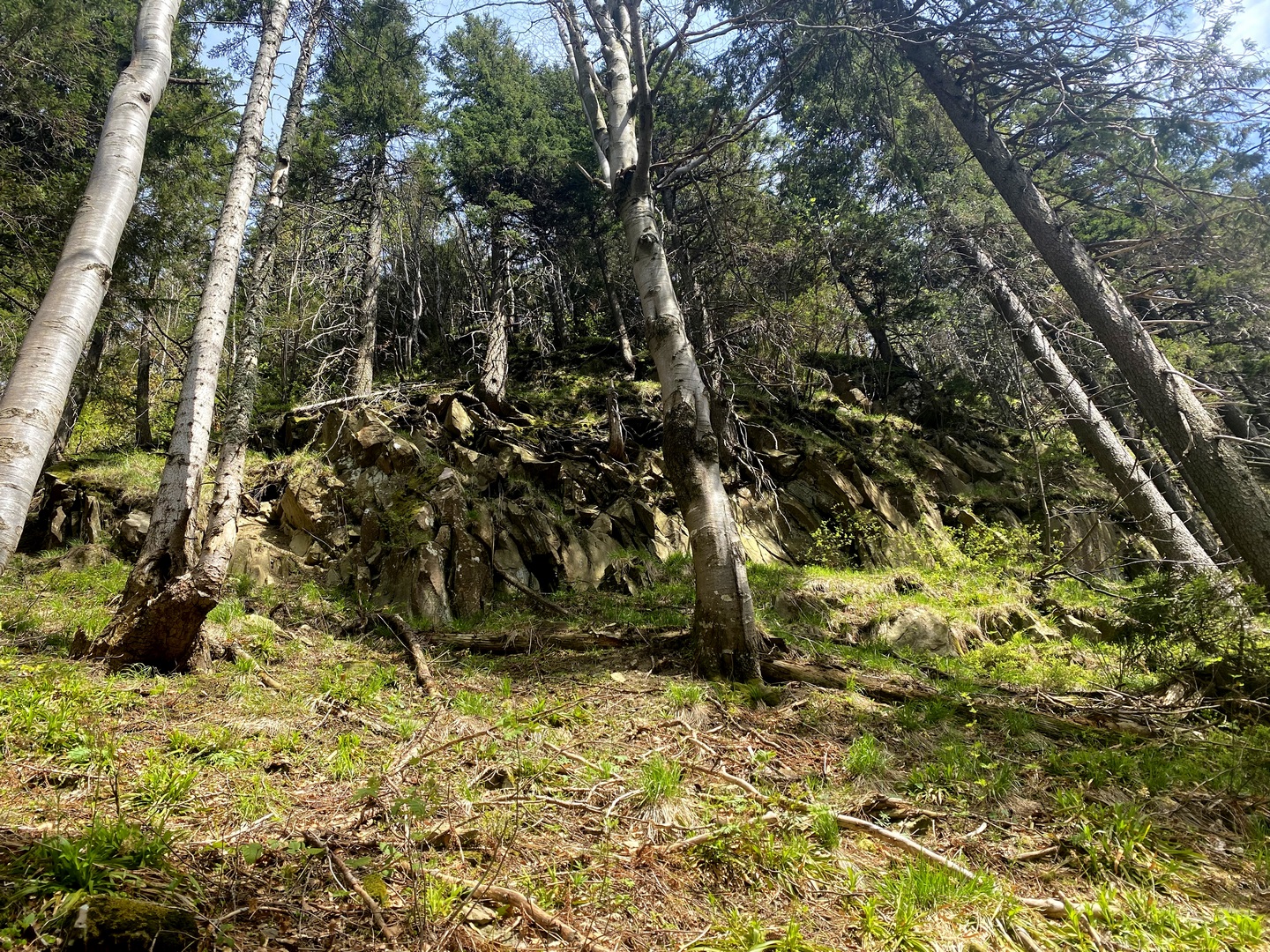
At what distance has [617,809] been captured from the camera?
2.78m

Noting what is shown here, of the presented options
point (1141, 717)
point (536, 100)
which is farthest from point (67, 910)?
point (536, 100)

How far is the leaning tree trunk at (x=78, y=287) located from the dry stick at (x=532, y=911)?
2266 millimetres

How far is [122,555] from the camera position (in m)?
8.12

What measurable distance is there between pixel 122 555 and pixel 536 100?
13221mm

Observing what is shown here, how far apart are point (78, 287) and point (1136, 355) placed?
864cm

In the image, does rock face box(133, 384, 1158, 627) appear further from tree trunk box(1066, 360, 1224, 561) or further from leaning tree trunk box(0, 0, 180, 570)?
leaning tree trunk box(0, 0, 180, 570)

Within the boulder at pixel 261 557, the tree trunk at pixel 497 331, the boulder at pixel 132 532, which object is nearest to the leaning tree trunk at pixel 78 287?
the boulder at pixel 261 557

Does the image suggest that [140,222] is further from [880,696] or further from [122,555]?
[880,696]

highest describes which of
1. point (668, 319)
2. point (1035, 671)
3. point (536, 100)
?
point (536, 100)

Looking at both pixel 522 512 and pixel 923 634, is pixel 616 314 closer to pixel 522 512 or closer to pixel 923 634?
pixel 522 512

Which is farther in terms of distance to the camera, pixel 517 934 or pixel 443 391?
pixel 443 391

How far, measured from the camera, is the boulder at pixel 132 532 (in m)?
8.09

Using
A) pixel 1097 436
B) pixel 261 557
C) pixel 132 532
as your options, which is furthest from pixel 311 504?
pixel 1097 436

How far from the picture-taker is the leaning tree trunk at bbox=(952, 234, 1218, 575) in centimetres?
718
